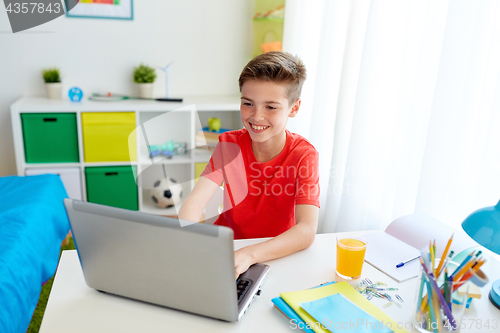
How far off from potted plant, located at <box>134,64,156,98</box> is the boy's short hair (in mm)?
1701

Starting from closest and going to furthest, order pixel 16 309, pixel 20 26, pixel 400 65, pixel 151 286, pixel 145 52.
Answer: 1. pixel 151 286
2. pixel 16 309
3. pixel 400 65
4. pixel 20 26
5. pixel 145 52

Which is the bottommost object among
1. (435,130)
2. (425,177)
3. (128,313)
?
(128,313)

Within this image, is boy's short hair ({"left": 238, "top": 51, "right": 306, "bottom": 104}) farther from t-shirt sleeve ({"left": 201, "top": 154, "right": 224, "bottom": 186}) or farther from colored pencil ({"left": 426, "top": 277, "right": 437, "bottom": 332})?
colored pencil ({"left": 426, "top": 277, "right": 437, "bottom": 332})

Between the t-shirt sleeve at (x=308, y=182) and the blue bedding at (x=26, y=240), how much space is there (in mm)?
1005

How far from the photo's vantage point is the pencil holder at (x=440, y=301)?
0.70m

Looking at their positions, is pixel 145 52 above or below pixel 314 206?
above

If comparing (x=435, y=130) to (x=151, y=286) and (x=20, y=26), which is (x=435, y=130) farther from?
(x=20, y=26)

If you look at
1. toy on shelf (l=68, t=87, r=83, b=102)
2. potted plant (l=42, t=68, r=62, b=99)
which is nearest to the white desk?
toy on shelf (l=68, t=87, r=83, b=102)

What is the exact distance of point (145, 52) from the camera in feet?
9.49

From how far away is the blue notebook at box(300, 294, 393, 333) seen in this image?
2.42 feet

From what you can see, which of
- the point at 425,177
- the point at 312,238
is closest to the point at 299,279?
the point at 312,238

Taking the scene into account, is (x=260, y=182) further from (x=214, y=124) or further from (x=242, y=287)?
(x=214, y=124)

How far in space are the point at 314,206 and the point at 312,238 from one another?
0.13 metres

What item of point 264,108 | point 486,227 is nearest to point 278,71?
point 264,108
